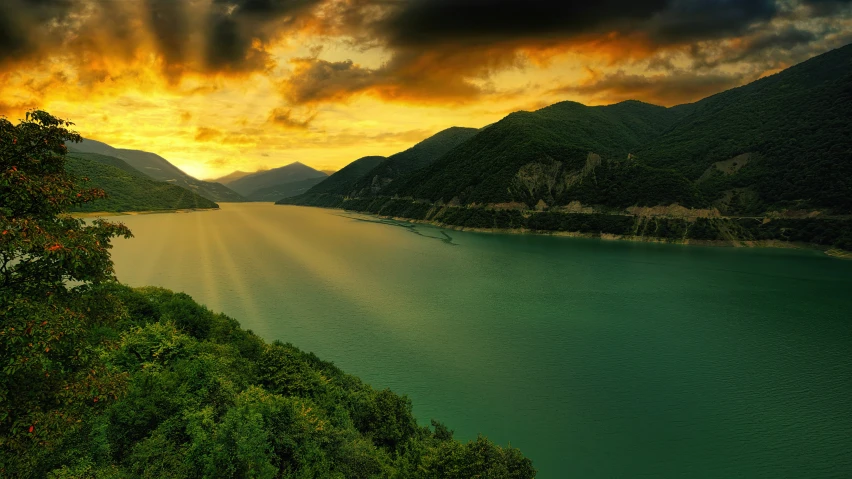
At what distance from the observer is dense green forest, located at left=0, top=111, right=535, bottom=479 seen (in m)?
9.54

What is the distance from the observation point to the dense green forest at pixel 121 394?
31.3 ft

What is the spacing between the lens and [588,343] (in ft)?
150

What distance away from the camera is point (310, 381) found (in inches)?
1080

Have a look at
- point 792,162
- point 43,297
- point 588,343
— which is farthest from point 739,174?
point 43,297

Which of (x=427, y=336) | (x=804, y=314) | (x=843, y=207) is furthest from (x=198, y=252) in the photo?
(x=843, y=207)

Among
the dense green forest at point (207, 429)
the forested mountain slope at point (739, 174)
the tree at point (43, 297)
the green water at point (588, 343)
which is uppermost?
the forested mountain slope at point (739, 174)

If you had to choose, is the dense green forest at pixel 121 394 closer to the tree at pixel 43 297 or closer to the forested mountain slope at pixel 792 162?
the tree at pixel 43 297

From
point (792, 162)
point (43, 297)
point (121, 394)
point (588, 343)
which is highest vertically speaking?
point (792, 162)

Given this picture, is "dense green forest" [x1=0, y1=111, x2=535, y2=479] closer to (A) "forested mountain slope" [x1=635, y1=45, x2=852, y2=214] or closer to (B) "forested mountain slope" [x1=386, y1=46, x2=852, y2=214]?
(B) "forested mountain slope" [x1=386, y1=46, x2=852, y2=214]

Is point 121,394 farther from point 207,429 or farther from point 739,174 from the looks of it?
point 739,174

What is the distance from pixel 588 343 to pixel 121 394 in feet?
147

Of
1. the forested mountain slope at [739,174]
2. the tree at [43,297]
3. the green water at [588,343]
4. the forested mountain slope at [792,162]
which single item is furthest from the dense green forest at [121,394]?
the forested mountain slope at [792,162]

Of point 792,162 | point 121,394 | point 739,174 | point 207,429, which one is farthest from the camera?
point 739,174

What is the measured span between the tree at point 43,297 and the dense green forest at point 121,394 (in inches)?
1.3
